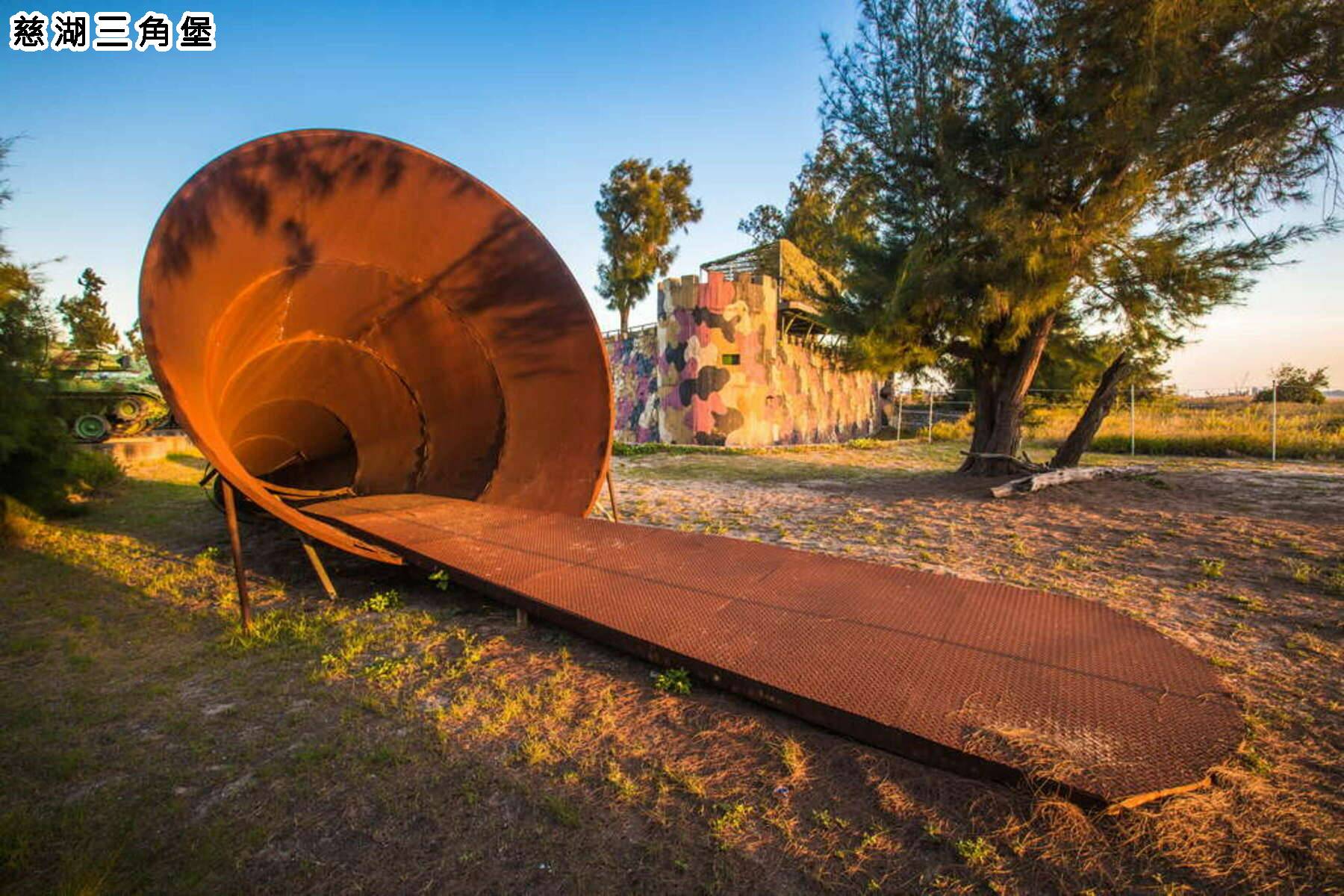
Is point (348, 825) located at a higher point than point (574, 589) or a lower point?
lower

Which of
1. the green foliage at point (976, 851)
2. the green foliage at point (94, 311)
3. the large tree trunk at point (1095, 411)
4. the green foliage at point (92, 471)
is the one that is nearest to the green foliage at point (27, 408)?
the green foliage at point (92, 471)

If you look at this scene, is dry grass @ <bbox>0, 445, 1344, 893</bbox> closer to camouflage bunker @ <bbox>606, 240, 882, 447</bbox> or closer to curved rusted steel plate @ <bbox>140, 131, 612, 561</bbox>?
curved rusted steel plate @ <bbox>140, 131, 612, 561</bbox>

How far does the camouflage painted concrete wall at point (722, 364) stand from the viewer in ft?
56.0

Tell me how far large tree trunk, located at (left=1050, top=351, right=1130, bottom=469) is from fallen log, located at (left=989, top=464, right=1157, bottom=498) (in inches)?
16.3

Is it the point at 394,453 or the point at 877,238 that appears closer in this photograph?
the point at 394,453

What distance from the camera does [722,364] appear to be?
680 inches

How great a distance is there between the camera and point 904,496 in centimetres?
887

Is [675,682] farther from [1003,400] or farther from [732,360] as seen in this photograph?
[732,360]

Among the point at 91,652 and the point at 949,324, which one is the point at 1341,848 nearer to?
the point at 91,652

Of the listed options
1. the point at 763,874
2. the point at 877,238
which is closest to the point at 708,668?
the point at 763,874

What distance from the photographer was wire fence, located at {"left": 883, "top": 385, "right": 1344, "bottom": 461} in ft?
45.7

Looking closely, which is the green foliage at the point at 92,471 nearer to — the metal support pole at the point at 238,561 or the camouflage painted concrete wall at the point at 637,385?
the metal support pole at the point at 238,561

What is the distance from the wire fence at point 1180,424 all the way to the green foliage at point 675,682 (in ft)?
47.5

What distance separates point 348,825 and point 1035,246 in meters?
9.22
